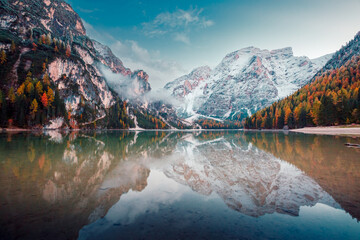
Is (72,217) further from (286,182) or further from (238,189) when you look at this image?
(286,182)

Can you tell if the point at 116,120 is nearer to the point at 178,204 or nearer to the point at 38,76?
the point at 38,76

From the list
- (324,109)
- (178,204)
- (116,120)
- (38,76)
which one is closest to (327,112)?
(324,109)

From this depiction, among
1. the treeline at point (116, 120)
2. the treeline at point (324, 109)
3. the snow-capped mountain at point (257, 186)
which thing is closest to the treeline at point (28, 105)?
the treeline at point (116, 120)

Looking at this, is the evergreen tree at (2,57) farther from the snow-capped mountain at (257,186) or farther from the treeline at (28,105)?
the snow-capped mountain at (257,186)

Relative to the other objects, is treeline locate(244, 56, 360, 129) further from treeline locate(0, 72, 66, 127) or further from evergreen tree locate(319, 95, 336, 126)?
treeline locate(0, 72, 66, 127)

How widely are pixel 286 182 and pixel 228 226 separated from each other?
6924 millimetres

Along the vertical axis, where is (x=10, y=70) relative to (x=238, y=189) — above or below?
above

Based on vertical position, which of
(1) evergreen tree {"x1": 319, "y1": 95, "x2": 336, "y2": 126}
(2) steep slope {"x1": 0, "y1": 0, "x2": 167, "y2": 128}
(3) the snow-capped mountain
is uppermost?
(2) steep slope {"x1": 0, "y1": 0, "x2": 167, "y2": 128}

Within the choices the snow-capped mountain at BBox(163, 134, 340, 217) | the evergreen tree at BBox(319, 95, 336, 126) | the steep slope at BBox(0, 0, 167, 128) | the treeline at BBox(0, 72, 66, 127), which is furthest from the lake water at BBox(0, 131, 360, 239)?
the steep slope at BBox(0, 0, 167, 128)

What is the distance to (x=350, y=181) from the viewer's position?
33.0 ft

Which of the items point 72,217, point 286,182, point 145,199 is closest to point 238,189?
point 286,182

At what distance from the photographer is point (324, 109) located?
7644 cm

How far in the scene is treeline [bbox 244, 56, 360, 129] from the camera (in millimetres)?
70750

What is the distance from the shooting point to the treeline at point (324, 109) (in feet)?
232
